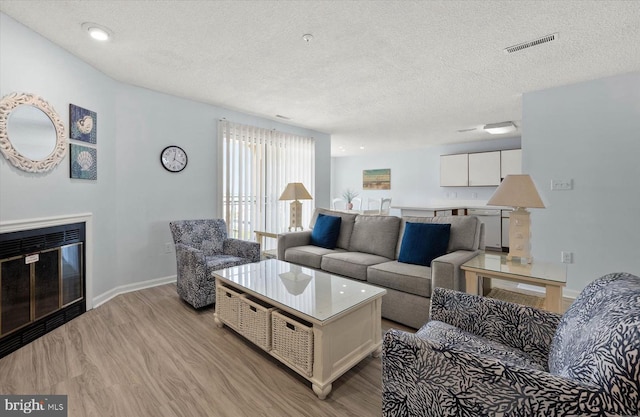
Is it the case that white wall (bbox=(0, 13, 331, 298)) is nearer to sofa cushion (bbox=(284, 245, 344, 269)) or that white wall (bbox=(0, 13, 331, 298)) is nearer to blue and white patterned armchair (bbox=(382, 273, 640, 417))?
sofa cushion (bbox=(284, 245, 344, 269))

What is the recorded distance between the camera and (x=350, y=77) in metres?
3.00

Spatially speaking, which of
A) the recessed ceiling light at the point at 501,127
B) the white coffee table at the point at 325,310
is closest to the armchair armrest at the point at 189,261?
the white coffee table at the point at 325,310

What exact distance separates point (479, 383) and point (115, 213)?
3.73m

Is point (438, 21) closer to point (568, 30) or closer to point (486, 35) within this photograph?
point (486, 35)

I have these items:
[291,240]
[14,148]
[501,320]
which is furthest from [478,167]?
[14,148]

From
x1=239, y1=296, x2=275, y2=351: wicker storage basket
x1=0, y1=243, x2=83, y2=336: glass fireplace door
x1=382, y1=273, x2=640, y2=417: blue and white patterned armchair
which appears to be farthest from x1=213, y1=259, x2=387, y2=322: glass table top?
x1=0, y1=243, x2=83, y2=336: glass fireplace door

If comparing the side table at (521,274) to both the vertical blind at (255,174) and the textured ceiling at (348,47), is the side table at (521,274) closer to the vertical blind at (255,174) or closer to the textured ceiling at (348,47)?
the textured ceiling at (348,47)

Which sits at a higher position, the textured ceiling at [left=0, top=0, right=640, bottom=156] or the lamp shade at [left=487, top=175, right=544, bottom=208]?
the textured ceiling at [left=0, top=0, right=640, bottom=156]

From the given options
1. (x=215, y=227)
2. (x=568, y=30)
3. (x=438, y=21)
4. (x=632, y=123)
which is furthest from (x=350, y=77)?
(x=632, y=123)

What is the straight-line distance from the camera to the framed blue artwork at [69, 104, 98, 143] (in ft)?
8.65

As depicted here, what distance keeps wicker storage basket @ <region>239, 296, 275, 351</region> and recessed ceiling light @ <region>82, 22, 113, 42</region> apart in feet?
7.61

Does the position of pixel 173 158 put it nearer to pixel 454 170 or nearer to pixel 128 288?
pixel 128 288

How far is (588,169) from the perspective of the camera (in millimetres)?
3121

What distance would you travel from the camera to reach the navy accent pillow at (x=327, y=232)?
11.8 ft
